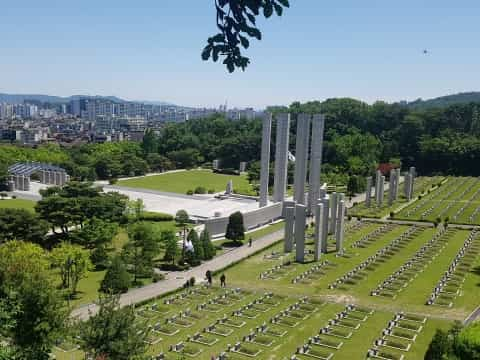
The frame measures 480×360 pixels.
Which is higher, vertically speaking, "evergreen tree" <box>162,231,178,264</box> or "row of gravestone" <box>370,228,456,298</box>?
"evergreen tree" <box>162,231,178,264</box>

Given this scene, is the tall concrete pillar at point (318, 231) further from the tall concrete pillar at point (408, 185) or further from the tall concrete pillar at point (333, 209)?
the tall concrete pillar at point (408, 185)

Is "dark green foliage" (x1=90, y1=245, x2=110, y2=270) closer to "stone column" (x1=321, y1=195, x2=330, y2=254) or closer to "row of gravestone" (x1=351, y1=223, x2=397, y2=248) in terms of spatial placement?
"stone column" (x1=321, y1=195, x2=330, y2=254)

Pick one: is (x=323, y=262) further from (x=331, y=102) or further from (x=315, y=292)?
(x=331, y=102)

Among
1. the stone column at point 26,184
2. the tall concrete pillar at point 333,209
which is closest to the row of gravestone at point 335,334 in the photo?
the tall concrete pillar at point 333,209

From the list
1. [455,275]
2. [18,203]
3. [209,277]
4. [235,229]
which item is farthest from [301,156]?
[18,203]

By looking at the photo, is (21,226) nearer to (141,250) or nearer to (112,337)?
(141,250)

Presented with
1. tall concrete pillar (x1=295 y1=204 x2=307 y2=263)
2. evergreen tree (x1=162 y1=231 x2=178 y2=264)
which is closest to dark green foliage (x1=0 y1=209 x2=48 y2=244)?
evergreen tree (x1=162 y1=231 x2=178 y2=264)
